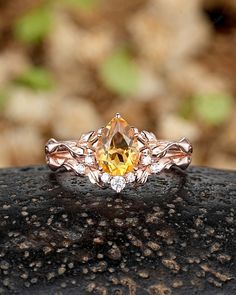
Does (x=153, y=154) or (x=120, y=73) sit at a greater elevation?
(x=120, y=73)

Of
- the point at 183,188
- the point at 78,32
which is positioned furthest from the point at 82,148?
the point at 78,32

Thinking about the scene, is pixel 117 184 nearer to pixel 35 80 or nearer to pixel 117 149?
pixel 117 149

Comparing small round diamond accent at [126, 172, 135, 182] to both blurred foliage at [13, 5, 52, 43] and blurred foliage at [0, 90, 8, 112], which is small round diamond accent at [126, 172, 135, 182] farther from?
blurred foliage at [13, 5, 52, 43]

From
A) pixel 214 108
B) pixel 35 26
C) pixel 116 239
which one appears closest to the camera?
pixel 116 239

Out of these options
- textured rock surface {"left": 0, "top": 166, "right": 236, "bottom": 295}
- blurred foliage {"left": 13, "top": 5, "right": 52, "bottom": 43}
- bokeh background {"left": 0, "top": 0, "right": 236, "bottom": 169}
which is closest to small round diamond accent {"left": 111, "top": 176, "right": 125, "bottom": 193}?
textured rock surface {"left": 0, "top": 166, "right": 236, "bottom": 295}

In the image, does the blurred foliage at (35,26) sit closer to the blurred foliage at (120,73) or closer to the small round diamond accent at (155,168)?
the blurred foliage at (120,73)

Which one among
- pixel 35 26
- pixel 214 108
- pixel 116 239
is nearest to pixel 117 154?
pixel 116 239

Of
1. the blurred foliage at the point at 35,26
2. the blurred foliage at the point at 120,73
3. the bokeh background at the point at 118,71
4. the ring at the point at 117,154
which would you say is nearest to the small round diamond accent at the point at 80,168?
the ring at the point at 117,154
